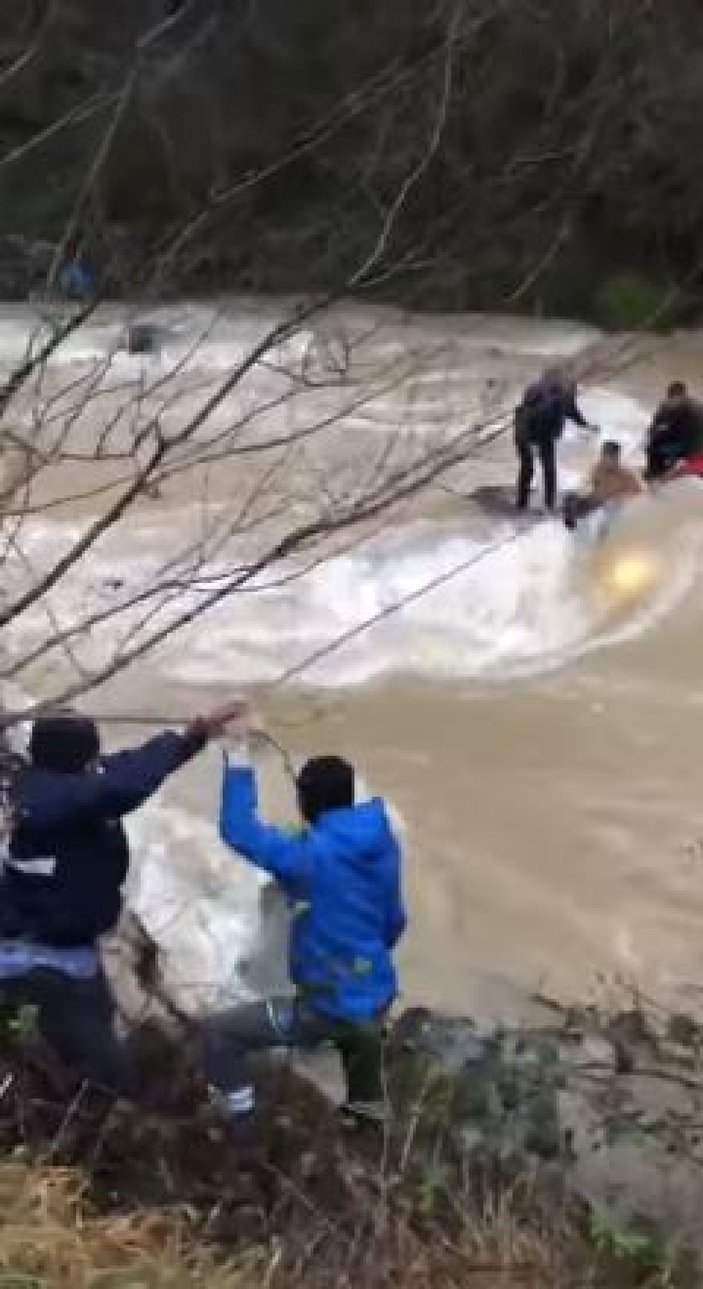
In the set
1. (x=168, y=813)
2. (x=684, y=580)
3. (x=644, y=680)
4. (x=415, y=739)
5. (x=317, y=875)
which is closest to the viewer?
(x=317, y=875)

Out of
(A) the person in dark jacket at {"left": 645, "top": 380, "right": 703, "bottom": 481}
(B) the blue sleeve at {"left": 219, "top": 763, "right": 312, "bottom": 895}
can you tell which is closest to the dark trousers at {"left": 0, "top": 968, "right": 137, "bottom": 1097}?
(B) the blue sleeve at {"left": 219, "top": 763, "right": 312, "bottom": 895}

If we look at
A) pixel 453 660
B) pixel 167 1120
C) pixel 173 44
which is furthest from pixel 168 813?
pixel 173 44

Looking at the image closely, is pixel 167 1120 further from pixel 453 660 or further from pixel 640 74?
pixel 453 660

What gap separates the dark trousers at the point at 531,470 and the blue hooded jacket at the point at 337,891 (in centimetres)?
949

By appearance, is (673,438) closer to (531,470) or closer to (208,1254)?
(531,470)

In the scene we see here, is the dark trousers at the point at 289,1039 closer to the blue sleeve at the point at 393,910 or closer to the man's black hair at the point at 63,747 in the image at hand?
the blue sleeve at the point at 393,910

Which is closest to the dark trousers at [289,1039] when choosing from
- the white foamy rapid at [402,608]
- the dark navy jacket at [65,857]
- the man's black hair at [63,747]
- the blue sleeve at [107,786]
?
the dark navy jacket at [65,857]

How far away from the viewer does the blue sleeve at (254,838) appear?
16.4 feet

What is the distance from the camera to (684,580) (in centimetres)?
1292

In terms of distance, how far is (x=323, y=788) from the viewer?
16.8 feet

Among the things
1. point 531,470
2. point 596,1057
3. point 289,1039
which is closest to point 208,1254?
point 289,1039

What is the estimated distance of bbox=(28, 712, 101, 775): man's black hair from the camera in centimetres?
476

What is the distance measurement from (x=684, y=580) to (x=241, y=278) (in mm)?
8681

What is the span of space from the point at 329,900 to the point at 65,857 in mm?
649
